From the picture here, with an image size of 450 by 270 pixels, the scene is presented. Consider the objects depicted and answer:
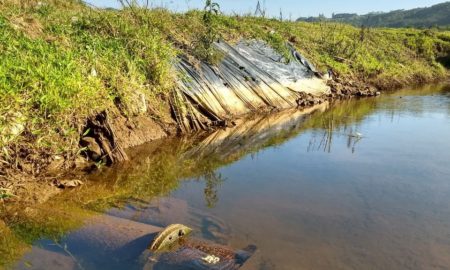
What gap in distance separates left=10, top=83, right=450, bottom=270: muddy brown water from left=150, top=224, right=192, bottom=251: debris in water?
11cm

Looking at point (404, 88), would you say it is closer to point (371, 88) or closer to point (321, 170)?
point (371, 88)

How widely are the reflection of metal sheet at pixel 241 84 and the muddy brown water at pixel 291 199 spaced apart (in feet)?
2.10

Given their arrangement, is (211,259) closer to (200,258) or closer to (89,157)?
(200,258)

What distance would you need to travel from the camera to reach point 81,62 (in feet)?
22.6

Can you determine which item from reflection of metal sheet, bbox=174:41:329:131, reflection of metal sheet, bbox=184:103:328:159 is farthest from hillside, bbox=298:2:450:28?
reflection of metal sheet, bbox=184:103:328:159

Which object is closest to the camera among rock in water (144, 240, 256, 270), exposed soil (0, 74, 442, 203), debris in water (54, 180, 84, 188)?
rock in water (144, 240, 256, 270)

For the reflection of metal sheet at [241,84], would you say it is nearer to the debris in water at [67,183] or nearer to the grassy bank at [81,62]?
the grassy bank at [81,62]

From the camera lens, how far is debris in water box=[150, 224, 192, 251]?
3.65 metres

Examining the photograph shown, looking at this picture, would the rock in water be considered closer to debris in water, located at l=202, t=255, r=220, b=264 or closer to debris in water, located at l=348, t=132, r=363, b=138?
debris in water, located at l=202, t=255, r=220, b=264

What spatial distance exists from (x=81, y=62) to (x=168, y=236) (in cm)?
407

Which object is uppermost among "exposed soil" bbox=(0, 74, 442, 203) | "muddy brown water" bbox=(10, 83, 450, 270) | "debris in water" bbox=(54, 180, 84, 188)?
"exposed soil" bbox=(0, 74, 442, 203)

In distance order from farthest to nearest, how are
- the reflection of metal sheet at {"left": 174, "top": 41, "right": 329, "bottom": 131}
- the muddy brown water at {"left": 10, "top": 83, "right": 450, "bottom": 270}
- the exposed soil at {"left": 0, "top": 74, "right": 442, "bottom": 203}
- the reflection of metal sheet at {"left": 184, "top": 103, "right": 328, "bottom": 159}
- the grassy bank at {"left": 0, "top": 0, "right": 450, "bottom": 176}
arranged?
the reflection of metal sheet at {"left": 174, "top": 41, "right": 329, "bottom": 131}
the reflection of metal sheet at {"left": 184, "top": 103, "right": 328, "bottom": 159}
the grassy bank at {"left": 0, "top": 0, "right": 450, "bottom": 176}
the exposed soil at {"left": 0, "top": 74, "right": 442, "bottom": 203}
the muddy brown water at {"left": 10, "top": 83, "right": 450, "bottom": 270}

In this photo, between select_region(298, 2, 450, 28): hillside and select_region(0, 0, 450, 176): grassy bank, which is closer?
select_region(0, 0, 450, 176): grassy bank

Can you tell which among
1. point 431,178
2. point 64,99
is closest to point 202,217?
point 64,99
